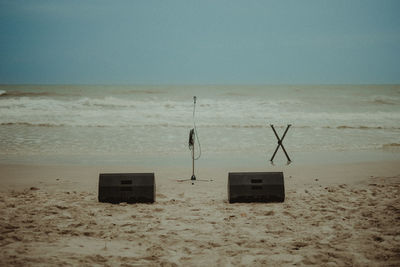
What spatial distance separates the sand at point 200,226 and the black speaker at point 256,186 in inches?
7.6

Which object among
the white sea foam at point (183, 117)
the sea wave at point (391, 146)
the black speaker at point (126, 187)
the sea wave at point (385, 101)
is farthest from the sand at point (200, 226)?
the sea wave at point (385, 101)

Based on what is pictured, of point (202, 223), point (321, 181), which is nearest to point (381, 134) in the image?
point (321, 181)

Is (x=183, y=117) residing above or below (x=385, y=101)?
below

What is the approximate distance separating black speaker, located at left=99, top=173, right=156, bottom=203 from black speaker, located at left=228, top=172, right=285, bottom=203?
4.48 feet

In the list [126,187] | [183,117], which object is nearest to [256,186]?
[126,187]

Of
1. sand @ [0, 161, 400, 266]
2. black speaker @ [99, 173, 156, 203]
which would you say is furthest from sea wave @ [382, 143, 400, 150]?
black speaker @ [99, 173, 156, 203]

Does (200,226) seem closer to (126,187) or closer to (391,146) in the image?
(126,187)

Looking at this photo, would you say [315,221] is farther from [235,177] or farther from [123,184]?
[123,184]

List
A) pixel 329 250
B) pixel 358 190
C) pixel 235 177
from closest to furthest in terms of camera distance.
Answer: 1. pixel 329 250
2. pixel 235 177
3. pixel 358 190

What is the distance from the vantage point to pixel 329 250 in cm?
404

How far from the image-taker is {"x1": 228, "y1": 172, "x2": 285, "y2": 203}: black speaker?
5902mm

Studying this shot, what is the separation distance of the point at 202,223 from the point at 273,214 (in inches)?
45.2

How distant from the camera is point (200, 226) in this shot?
489 centimetres

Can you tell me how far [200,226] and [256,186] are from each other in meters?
1.46
